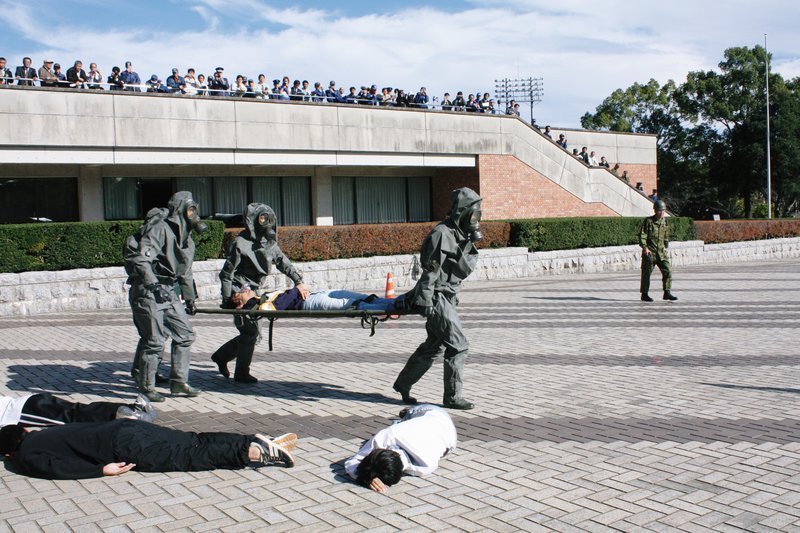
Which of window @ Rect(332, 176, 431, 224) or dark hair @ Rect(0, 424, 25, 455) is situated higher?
window @ Rect(332, 176, 431, 224)

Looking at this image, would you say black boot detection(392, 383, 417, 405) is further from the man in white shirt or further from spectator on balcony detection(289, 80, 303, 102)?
spectator on balcony detection(289, 80, 303, 102)

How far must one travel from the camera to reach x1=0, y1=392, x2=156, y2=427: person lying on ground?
5.92m

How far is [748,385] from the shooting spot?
7.99 meters

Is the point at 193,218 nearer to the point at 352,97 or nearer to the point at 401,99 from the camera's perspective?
the point at 352,97

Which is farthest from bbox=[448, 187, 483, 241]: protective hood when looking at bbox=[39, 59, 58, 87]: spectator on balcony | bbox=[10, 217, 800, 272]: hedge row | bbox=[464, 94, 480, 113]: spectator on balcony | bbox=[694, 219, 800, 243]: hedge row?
bbox=[694, 219, 800, 243]: hedge row

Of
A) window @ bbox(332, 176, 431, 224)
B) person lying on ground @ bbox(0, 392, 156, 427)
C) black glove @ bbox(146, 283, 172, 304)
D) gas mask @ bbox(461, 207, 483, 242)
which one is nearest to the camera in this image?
person lying on ground @ bbox(0, 392, 156, 427)

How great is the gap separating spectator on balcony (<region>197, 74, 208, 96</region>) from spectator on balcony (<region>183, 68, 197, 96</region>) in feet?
0.45

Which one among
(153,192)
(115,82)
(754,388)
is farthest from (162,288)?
(153,192)

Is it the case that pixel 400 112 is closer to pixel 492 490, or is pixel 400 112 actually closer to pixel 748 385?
pixel 748 385

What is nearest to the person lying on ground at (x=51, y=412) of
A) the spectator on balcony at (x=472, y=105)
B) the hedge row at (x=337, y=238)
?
the hedge row at (x=337, y=238)

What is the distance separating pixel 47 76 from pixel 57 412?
14609 mm

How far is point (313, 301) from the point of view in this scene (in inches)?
303

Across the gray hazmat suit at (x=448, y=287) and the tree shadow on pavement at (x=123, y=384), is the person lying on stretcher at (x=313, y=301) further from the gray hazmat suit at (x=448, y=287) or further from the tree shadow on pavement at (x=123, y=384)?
the tree shadow on pavement at (x=123, y=384)

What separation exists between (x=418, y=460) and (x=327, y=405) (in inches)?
83.4
